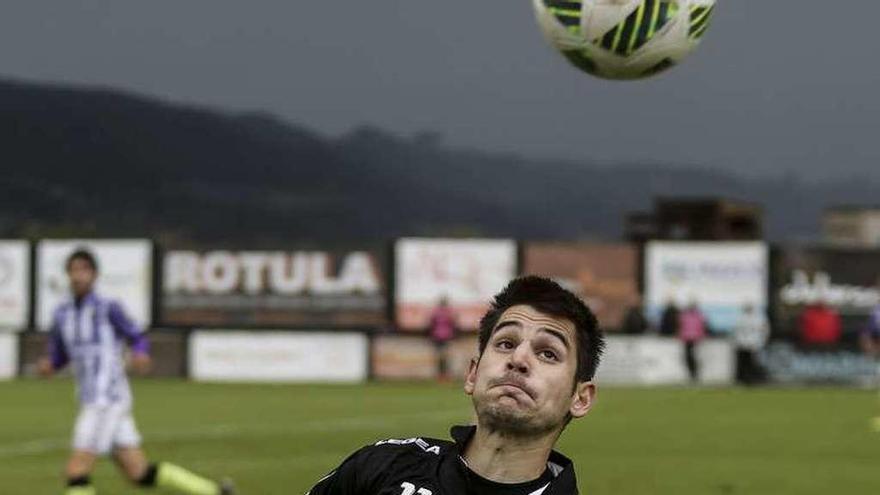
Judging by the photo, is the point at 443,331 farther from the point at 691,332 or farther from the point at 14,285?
the point at 14,285

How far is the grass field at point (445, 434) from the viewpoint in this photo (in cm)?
1847

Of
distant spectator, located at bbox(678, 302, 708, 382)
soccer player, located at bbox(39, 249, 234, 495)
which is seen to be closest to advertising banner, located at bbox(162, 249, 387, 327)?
distant spectator, located at bbox(678, 302, 708, 382)

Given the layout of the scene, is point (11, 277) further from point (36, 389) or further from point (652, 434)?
point (652, 434)

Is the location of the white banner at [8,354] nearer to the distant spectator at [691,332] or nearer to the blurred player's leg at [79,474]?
the distant spectator at [691,332]

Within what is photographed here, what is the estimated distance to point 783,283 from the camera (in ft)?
145

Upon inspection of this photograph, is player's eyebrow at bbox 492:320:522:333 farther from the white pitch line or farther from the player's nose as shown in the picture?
the white pitch line

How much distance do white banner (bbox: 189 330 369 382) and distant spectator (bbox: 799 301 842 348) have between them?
32.8 feet

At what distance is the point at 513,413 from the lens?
5.58 meters

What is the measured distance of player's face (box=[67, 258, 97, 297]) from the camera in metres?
14.6

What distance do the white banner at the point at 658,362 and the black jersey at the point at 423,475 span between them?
37.1m

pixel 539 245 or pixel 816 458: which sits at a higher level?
pixel 539 245

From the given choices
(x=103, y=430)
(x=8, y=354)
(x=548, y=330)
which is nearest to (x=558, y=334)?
(x=548, y=330)

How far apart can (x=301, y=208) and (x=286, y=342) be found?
12906cm

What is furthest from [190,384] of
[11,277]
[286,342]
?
[11,277]
